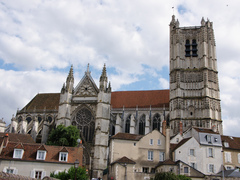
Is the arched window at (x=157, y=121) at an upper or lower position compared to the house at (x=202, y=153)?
upper

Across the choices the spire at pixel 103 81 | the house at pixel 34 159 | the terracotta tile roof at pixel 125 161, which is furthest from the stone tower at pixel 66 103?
the house at pixel 34 159

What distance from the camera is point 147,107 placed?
49562mm

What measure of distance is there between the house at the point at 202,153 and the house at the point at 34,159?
10.9 meters

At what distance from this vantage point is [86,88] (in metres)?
45.9

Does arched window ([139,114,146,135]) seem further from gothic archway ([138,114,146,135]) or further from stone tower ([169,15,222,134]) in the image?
stone tower ([169,15,222,134])

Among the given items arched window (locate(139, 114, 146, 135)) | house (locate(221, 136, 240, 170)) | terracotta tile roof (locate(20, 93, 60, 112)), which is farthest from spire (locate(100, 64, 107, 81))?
house (locate(221, 136, 240, 170))

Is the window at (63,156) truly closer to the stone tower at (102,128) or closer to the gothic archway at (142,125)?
the stone tower at (102,128)

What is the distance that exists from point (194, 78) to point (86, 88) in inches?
658

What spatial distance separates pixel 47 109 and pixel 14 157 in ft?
93.8

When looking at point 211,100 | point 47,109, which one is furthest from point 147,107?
point 47,109

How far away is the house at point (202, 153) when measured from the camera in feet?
98.1

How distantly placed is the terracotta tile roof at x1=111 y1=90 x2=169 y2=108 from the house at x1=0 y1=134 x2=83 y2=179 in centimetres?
2540

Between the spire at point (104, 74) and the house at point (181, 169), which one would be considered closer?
the house at point (181, 169)

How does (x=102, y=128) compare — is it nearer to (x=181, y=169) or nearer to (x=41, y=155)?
(x=181, y=169)
